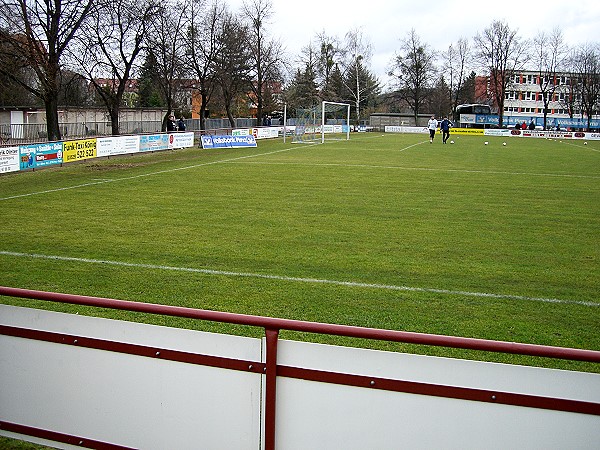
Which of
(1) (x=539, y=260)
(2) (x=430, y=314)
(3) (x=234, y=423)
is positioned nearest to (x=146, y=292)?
(2) (x=430, y=314)

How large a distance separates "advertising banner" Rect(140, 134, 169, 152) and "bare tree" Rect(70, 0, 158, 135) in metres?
6.57

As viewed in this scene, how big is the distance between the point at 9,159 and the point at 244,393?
22.2 metres

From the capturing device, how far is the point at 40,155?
82.6 feet

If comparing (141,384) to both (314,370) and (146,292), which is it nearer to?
(314,370)

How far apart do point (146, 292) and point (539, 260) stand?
252 inches

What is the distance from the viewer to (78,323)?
392 cm

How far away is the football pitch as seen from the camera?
25.3 feet

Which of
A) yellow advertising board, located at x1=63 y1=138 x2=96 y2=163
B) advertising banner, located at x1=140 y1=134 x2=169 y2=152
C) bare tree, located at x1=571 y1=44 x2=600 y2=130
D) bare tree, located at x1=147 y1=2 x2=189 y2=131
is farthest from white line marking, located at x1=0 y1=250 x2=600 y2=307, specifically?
bare tree, located at x1=571 y1=44 x2=600 y2=130

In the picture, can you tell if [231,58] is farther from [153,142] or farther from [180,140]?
[153,142]

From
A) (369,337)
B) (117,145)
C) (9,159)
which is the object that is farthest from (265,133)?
(369,337)

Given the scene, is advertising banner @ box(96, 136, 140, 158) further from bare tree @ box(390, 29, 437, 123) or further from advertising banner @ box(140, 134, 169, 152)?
bare tree @ box(390, 29, 437, 123)

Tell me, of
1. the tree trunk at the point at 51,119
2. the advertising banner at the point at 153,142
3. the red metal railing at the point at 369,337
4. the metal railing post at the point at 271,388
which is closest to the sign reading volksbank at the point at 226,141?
the advertising banner at the point at 153,142

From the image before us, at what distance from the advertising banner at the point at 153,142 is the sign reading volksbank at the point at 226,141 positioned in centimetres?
359

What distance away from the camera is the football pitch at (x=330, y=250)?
7719mm
